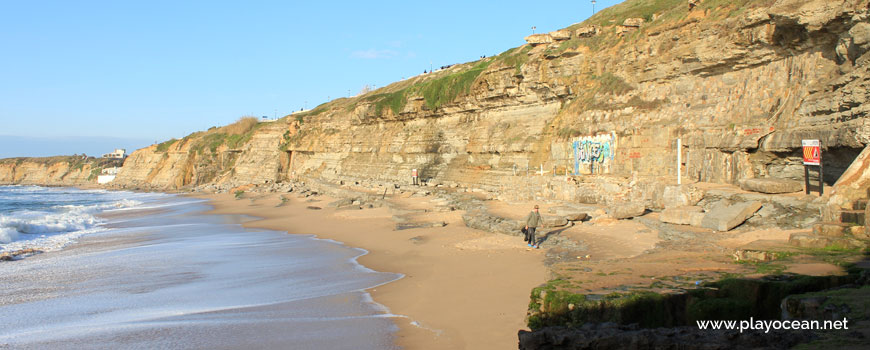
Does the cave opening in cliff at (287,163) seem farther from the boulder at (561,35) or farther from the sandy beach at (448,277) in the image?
the sandy beach at (448,277)

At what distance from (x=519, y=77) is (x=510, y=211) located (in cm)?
1151

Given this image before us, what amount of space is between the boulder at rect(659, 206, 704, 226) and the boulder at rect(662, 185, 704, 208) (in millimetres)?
755

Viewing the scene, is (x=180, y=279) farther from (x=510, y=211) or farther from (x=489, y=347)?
(x=510, y=211)

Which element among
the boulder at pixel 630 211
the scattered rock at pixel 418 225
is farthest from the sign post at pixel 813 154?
the scattered rock at pixel 418 225

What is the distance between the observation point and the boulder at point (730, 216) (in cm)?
1074

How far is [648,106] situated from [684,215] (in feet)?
28.7

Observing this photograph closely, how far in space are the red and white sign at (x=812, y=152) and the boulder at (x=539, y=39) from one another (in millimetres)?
19267

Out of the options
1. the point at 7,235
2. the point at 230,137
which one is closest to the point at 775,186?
the point at 7,235

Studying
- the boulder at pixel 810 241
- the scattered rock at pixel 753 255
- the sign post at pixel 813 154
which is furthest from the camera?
the sign post at pixel 813 154

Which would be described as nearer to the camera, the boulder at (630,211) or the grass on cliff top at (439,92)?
the boulder at (630,211)

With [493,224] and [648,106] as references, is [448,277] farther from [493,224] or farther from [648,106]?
[648,106]

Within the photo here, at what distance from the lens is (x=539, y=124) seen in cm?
2611

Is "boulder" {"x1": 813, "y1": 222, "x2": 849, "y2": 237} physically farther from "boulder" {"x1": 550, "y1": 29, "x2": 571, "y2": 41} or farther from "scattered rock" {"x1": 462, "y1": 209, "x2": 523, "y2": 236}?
"boulder" {"x1": 550, "y1": 29, "x2": 571, "y2": 41}

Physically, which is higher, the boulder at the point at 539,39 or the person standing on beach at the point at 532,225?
the boulder at the point at 539,39
